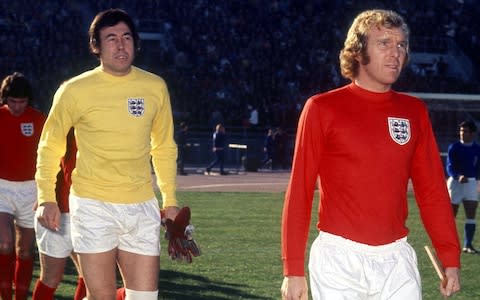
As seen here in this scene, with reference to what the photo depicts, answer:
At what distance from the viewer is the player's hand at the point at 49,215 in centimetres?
585

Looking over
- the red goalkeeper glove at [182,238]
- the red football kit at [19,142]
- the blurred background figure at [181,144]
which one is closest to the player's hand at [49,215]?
the red goalkeeper glove at [182,238]

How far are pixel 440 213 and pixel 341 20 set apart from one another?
3914 cm

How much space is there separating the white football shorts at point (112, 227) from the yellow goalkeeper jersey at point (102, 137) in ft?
0.17

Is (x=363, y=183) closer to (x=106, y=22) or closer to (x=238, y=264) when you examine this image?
(x=106, y=22)

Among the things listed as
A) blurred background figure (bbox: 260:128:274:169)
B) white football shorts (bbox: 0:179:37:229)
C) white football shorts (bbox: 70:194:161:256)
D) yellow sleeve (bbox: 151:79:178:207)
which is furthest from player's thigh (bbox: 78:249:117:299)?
blurred background figure (bbox: 260:128:274:169)

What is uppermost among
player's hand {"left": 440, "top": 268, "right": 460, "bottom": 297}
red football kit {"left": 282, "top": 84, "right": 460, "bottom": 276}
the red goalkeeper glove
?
red football kit {"left": 282, "top": 84, "right": 460, "bottom": 276}

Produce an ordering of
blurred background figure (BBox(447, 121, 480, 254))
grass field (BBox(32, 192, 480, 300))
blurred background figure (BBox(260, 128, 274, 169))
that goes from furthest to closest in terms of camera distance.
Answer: blurred background figure (BBox(260, 128, 274, 169)), blurred background figure (BBox(447, 121, 480, 254)), grass field (BBox(32, 192, 480, 300))

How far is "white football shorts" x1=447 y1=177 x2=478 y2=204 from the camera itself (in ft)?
52.1

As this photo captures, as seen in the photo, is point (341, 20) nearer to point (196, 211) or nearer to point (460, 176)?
point (196, 211)

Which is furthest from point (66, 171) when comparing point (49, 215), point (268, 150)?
point (268, 150)

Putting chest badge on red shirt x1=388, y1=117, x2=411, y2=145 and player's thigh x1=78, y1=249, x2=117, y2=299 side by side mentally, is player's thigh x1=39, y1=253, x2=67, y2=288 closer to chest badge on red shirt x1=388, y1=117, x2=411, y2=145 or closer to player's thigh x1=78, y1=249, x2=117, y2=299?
player's thigh x1=78, y1=249, x2=117, y2=299

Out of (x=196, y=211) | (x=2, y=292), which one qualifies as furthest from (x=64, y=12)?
(x=2, y=292)

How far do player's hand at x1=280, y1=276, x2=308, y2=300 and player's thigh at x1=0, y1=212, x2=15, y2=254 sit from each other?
15.5ft

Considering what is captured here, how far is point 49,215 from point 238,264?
7529 millimetres
